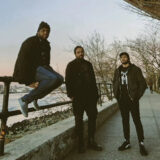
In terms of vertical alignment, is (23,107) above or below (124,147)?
above

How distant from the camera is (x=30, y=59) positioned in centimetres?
285

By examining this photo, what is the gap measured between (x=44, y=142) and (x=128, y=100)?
69.8 inches

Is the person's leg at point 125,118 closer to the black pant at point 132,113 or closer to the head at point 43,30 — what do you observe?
the black pant at point 132,113

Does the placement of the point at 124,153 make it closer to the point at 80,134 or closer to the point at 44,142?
the point at 80,134

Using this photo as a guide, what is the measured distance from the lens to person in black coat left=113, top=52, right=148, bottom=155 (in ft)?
12.5

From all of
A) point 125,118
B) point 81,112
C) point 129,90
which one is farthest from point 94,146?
point 129,90

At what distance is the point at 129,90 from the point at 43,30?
5.97 feet

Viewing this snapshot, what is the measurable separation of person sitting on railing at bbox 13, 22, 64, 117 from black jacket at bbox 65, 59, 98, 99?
88cm

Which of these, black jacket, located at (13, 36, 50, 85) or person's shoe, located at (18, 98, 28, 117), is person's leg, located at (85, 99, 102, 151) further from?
person's shoe, located at (18, 98, 28, 117)

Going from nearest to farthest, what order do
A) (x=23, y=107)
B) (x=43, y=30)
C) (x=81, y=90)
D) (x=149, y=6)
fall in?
(x=23, y=107) → (x=43, y=30) → (x=81, y=90) → (x=149, y=6)

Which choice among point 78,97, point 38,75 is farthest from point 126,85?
point 38,75

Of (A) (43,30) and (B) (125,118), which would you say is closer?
(A) (43,30)

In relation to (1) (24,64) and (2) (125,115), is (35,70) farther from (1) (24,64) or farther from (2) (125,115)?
A: (2) (125,115)

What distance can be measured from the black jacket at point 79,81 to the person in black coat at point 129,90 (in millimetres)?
488
